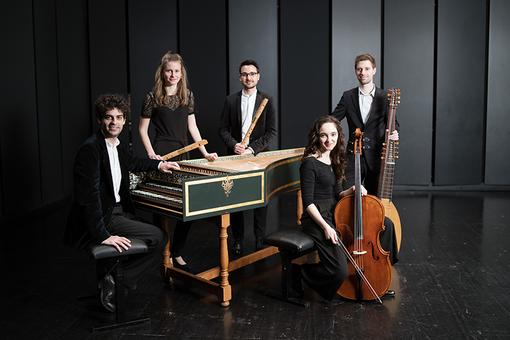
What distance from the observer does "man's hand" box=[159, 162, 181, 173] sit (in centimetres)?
335

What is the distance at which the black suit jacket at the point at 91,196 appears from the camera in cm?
308

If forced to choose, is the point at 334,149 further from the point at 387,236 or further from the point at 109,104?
the point at 109,104

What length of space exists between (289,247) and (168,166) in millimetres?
803

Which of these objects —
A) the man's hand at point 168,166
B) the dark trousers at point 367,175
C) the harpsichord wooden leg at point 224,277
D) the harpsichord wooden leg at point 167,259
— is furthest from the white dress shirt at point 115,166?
the dark trousers at point 367,175

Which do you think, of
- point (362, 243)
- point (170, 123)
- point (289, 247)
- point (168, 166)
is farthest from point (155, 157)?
point (362, 243)

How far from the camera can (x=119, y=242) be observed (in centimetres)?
303

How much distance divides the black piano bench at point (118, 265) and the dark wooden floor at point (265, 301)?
50 mm

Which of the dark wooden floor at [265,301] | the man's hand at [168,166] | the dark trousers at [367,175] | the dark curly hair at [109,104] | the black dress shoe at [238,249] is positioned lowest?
the dark wooden floor at [265,301]

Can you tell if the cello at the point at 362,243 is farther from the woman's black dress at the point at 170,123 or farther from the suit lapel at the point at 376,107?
the woman's black dress at the point at 170,123

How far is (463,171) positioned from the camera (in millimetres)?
7336

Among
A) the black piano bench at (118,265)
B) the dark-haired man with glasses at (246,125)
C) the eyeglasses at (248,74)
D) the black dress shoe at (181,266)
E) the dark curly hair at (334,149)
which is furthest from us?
the dark-haired man with glasses at (246,125)

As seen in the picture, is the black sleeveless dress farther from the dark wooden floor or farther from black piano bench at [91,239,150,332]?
black piano bench at [91,239,150,332]

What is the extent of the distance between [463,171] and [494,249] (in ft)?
9.48

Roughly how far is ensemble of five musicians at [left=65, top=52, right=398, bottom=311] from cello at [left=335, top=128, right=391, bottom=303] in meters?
0.09
